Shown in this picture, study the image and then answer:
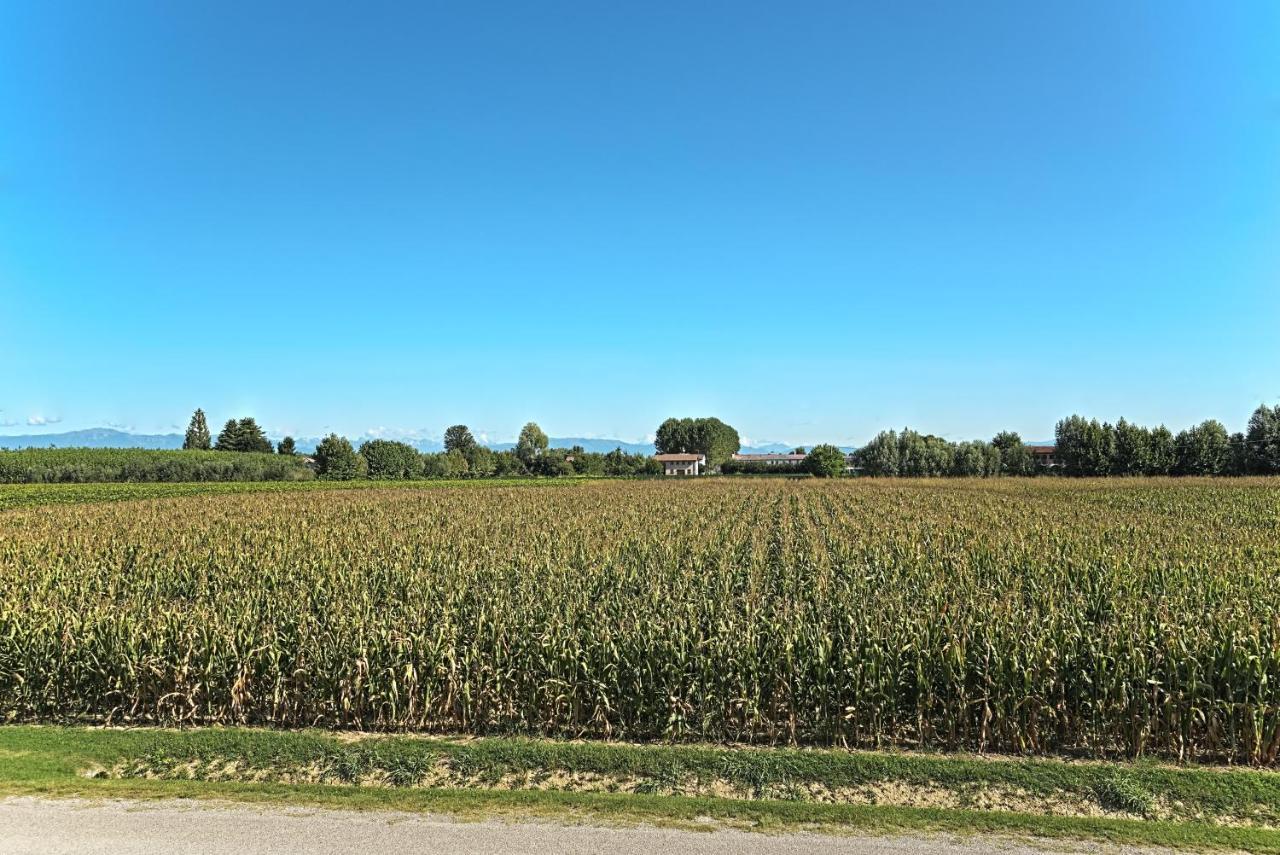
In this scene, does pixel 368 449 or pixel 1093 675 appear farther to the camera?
pixel 368 449

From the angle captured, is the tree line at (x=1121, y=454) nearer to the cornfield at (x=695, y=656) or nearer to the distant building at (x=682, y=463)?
the distant building at (x=682, y=463)

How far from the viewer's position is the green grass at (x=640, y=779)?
5.89 m

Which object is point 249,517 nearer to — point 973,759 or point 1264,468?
point 973,759

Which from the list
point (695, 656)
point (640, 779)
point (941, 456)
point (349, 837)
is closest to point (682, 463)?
point (941, 456)

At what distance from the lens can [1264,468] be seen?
78.9m

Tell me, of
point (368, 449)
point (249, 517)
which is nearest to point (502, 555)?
point (249, 517)

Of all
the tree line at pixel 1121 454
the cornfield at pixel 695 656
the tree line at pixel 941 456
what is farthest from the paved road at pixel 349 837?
the tree line at pixel 1121 454

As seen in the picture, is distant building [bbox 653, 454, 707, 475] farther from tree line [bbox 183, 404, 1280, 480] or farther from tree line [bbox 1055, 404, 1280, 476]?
tree line [bbox 1055, 404, 1280, 476]

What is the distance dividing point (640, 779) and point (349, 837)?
8.84 feet

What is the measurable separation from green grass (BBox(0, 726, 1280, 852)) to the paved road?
23 centimetres

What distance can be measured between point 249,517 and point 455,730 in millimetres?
25249

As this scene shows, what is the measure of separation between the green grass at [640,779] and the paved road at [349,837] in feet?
0.77

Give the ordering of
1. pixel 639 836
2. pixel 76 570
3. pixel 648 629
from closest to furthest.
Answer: pixel 639 836 → pixel 648 629 → pixel 76 570

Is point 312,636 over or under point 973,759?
over
